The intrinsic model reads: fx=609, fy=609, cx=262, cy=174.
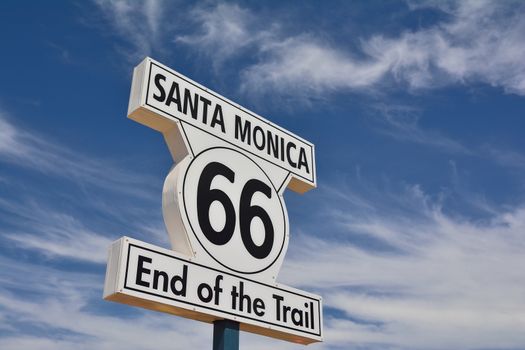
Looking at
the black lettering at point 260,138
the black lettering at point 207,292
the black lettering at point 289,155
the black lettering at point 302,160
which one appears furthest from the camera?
the black lettering at point 302,160

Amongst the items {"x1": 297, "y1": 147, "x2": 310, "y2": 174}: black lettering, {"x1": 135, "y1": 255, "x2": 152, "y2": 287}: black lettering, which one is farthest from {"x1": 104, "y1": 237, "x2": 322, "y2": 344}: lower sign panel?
{"x1": 297, "y1": 147, "x2": 310, "y2": 174}: black lettering

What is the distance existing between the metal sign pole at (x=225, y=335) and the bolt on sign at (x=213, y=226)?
2.8 inches

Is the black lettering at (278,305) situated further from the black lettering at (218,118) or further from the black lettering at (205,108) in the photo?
the black lettering at (205,108)

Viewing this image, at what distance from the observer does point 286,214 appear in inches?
260

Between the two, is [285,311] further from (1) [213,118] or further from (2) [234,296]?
(1) [213,118]

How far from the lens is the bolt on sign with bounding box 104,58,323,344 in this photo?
5.01 meters

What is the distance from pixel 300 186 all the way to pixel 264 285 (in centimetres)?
169

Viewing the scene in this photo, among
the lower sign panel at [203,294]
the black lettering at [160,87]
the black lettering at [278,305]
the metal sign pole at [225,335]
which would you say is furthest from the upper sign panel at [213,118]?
the metal sign pole at [225,335]

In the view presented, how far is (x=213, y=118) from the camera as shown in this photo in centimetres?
621

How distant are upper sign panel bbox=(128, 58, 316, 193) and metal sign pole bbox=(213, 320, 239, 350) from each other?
1871mm

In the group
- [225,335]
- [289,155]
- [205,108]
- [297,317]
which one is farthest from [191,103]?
[297,317]

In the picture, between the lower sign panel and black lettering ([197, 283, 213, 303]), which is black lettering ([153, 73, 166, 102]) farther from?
black lettering ([197, 283, 213, 303])

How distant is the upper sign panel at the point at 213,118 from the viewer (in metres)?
5.76

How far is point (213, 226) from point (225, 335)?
3.25 ft
